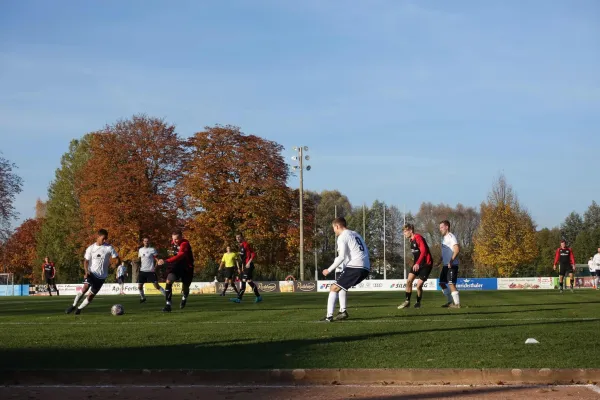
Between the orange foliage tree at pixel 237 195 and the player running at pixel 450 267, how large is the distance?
38.4m

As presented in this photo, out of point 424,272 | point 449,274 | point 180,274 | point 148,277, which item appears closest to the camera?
point 449,274

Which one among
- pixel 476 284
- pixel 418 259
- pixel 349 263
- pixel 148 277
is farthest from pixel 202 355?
pixel 476 284

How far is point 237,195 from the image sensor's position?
2298 inches

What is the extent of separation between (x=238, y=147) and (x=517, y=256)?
27.5m

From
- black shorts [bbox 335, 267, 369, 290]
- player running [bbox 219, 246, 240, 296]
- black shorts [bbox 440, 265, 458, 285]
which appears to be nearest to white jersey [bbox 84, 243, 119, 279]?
black shorts [bbox 335, 267, 369, 290]

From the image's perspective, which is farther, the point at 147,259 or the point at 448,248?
the point at 147,259

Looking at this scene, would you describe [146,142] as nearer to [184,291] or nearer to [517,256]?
[517,256]

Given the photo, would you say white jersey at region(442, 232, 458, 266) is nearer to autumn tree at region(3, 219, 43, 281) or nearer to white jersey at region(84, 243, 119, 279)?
white jersey at region(84, 243, 119, 279)

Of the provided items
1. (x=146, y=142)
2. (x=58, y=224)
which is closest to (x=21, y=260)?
(x=58, y=224)

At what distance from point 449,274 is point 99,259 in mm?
8552

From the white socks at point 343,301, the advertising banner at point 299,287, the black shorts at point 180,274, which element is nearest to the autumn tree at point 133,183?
the advertising banner at point 299,287

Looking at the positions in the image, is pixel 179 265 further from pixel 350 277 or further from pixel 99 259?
pixel 350 277

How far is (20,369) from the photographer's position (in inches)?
329

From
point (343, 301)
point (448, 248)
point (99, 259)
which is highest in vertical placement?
point (448, 248)
